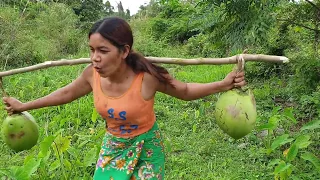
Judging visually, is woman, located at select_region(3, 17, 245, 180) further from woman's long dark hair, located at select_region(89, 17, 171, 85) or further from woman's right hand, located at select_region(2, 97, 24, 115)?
woman's right hand, located at select_region(2, 97, 24, 115)

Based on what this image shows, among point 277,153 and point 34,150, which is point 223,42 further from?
point 34,150

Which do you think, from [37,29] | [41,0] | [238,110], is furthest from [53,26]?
[238,110]

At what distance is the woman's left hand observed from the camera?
1.64 meters

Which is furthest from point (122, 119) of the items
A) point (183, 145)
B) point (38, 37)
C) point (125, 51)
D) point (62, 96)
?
point (38, 37)

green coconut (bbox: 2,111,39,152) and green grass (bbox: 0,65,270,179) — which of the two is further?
green grass (bbox: 0,65,270,179)

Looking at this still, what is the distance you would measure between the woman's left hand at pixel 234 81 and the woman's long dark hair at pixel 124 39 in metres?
0.34

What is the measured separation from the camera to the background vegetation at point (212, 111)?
9.16 feet

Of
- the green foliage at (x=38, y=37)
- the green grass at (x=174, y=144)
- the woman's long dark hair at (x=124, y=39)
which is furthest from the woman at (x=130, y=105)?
the green foliage at (x=38, y=37)

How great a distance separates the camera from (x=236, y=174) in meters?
3.13

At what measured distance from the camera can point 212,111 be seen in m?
4.63

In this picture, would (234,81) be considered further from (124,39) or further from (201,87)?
(124,39)

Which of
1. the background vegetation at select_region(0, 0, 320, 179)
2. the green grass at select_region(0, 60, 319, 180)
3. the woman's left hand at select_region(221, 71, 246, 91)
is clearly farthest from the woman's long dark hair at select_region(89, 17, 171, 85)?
the green grass at select_region(0, 60, 319, 180)

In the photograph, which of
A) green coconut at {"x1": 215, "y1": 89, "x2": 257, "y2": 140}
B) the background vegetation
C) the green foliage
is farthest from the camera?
the green foliage

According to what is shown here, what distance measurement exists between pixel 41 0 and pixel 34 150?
377 inches
